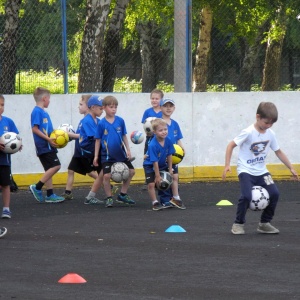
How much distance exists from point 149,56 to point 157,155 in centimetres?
501

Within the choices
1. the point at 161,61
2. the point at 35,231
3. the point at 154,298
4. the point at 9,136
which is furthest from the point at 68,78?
the point at 154,298

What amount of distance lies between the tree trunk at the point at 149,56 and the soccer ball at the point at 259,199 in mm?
7248

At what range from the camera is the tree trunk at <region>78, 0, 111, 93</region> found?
60.4ft

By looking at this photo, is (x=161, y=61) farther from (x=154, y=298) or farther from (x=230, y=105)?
(x=154, y=298)

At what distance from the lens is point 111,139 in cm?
1462

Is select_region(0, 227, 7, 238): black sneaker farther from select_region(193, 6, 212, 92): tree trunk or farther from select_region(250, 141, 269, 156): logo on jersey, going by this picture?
select_region(193, 6, 212, 92): tree trunk

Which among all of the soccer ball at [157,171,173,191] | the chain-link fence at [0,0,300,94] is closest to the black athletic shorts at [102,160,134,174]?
the soccer ball at [157,171,173,191]

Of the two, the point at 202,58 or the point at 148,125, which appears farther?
the point at 202,58

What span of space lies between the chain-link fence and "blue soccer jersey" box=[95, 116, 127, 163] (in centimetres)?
270

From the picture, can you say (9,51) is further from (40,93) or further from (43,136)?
(43,136)

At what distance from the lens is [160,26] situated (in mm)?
20234

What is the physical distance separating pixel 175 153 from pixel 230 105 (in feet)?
14.7

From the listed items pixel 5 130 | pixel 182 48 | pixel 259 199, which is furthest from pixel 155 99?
pixel 259 199

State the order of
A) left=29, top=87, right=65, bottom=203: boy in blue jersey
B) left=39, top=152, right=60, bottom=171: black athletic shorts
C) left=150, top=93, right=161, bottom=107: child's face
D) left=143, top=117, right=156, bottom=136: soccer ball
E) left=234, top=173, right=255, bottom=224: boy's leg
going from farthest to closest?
left=150, top=93, right=161, bottom=107: child's face, left=143, top=117, right=156, bottom=136: soccer ball, left=39, top=152, right=60, bottom=171: black athletic shorts, left=29, top=87, right=65, bottom=203: boy in blue jersey, left=234, top=173, right=255, bottom=224: boy's leg
